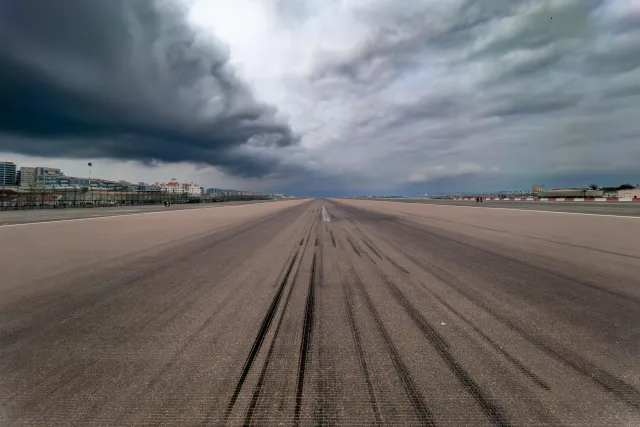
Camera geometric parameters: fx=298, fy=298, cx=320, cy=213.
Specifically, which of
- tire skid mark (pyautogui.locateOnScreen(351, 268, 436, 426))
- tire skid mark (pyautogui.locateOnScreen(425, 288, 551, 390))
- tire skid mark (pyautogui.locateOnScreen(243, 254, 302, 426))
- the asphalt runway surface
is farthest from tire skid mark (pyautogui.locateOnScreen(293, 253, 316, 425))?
tire skid mark (pyautogui.locateOnScreen(425, 288, 551, 390))

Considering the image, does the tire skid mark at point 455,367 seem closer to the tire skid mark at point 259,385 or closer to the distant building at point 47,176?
the tire skid mark at point 259,385

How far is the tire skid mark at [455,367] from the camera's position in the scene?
7.57 ft

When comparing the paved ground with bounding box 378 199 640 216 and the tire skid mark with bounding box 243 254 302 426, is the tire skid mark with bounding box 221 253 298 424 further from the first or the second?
the paved ground with bounding box 378 199 640 216

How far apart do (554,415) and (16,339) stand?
5.61 metres

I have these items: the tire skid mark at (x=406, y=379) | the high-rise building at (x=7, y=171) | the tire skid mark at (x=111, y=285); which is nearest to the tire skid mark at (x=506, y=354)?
the tire skid mark at (x=406, y=379)

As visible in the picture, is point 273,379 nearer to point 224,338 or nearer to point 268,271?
point 224,338

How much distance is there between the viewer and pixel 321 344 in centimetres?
341

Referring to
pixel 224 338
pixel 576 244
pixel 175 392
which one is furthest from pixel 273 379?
pixel 576 244

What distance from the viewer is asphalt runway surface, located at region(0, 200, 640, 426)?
2.38 m

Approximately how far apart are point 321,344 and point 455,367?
4.59 ft

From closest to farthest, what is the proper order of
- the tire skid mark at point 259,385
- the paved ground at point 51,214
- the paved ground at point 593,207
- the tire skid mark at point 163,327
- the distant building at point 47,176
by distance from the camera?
1. the tire skid mark at point 259,385
2. the tire skid mark at point 163,327
3. the paved ground at point 51,214
4. the paved ground at point 593,207
5. the distant building at point 47,176

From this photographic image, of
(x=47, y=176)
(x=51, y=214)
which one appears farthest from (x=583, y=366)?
(x=47, y=176)

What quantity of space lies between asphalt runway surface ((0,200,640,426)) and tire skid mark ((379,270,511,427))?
19 millimetres

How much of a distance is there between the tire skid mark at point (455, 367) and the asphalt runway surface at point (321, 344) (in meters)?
0.02
